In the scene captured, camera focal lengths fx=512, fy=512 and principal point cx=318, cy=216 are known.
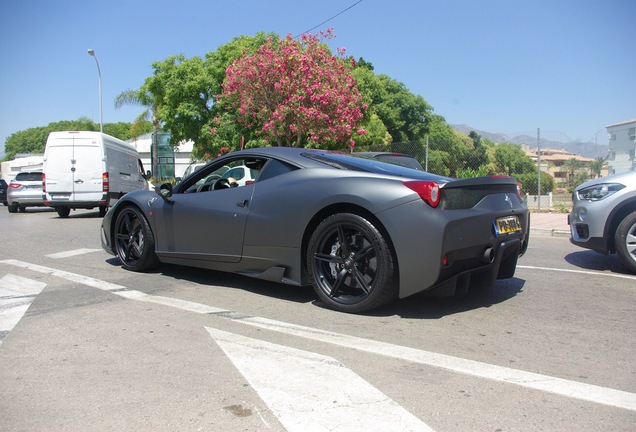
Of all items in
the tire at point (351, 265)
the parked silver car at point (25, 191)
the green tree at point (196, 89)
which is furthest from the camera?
the green tree at point (196, 89)

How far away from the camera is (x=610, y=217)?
18.7 ft

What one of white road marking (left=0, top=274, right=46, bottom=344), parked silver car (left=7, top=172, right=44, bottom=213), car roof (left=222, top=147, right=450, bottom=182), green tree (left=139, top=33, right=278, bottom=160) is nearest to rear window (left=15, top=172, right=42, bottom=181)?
parked silver car (left=7, top=172, right=44, bottom=213)

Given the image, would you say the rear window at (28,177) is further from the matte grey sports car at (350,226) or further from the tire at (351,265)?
the tire at (351,265)

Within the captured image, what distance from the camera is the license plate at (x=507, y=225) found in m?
4.01

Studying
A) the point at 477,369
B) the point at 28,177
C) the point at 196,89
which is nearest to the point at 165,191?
the point at 477,369

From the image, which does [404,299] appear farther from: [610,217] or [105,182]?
[105,182]

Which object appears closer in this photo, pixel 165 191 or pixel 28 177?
pixel 165 191

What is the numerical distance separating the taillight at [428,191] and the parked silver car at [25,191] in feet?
58.6

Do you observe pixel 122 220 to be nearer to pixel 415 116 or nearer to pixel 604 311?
pixel 604 311

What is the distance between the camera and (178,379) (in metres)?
2.83

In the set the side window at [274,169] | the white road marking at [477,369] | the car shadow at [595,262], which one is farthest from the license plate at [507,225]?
the car shadow at [595,262]

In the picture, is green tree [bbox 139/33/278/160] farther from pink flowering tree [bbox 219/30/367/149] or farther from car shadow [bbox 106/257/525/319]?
car shadow [bbox 106/257/525/319]

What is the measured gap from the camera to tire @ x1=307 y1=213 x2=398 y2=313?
3.83 m

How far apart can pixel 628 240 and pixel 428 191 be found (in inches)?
127
